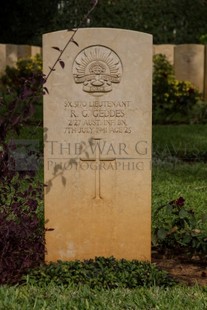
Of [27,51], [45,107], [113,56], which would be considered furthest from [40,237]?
[27,51]

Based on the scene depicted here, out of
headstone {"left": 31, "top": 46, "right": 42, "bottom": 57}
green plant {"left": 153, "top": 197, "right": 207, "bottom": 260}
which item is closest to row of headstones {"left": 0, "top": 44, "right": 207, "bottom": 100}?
headstone {"left": 31, "top": 46, "right": 42, "bottom": 57}

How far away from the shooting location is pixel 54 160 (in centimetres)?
417

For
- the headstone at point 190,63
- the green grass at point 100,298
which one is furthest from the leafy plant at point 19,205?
the headstone at point 190,63

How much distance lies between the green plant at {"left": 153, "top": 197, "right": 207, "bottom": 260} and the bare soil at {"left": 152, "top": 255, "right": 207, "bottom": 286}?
7 centimetres

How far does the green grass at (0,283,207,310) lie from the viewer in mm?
3386

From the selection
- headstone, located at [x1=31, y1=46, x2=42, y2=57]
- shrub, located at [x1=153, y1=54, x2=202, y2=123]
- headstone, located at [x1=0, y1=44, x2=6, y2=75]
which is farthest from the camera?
headstone, located at [x1=31, y1=46, x2=42, y2=57]

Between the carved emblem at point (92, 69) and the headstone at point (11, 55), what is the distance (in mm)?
10786

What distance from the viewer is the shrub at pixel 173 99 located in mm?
13164

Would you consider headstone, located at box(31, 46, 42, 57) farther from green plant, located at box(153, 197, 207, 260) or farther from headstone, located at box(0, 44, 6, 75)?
green plant, located at box(153, 197, 207, 260)

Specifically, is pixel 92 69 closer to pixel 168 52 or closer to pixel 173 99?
pixel 173 99

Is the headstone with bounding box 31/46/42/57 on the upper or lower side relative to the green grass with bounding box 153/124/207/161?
upper

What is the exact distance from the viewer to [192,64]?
13969 millimetres

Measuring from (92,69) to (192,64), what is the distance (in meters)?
10.1

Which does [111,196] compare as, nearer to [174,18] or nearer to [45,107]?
[45,107]
